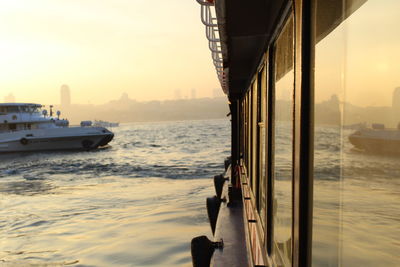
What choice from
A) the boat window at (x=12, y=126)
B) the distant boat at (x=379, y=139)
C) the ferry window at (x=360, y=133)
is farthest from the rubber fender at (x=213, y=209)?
the boat window at (x=12, y=126)

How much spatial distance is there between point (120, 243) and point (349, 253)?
9.31 meters

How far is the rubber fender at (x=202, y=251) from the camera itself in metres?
5.16

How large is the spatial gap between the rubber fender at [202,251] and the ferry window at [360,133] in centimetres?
406

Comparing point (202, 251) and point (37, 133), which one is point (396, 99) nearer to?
point (202, 251)

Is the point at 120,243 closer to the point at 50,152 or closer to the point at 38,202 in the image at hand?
the point at 38,202

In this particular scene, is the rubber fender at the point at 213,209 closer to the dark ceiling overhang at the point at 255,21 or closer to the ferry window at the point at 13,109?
the dark ceiling overhang at the point at 255,21

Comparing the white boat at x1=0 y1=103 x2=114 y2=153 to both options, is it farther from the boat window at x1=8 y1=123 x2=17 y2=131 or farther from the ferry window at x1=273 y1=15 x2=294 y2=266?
the ferry window at x1=273 y1=15 x2=294 y2=266

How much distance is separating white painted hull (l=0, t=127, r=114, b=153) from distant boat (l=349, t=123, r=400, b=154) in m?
42.7

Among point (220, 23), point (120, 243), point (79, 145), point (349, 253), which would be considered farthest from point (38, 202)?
point (79, 145)

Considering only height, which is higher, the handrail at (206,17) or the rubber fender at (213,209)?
the handrail at (206,17)

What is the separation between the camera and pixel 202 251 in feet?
17.0

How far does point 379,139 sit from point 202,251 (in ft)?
15.5

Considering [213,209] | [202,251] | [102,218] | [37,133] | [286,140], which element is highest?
[286,140]

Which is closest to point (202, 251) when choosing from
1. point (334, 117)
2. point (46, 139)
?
point (334, 117)
